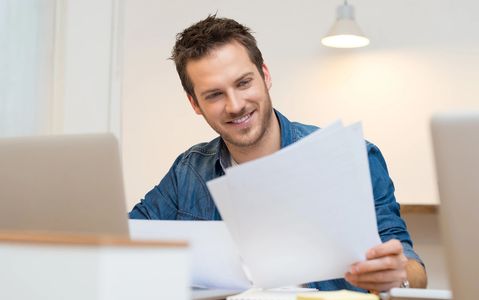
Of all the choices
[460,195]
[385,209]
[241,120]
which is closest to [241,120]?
[241,120]

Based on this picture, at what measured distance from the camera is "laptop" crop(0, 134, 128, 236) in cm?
103

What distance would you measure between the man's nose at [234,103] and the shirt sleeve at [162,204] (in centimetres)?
28

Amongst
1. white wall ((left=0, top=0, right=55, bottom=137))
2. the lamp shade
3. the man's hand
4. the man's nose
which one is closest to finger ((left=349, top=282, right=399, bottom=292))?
the man's hand

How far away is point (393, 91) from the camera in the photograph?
10.8ft

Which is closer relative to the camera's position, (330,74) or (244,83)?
(244,83)

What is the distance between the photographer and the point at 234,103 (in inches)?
69.1

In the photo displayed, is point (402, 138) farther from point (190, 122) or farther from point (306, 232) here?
point (306, 232)

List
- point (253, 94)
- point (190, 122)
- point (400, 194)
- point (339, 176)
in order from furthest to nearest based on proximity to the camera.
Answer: point (190, 122), point (400, 194), point (253, 94), point (339, 176)

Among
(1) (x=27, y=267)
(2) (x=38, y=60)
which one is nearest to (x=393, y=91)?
(2) (x=38, y=60)

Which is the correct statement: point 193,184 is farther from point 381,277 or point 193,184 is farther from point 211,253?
point 381,277

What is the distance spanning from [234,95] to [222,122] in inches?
3.1

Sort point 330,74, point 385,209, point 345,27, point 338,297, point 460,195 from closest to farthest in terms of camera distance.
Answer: point 460,195, point 338,297, point 385,209, point 345,27, point 330,74

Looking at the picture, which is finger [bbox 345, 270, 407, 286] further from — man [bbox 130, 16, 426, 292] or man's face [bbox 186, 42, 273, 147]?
man's face [bbox 186, 42, 273, 147]

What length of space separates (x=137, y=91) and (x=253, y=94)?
2.03m
